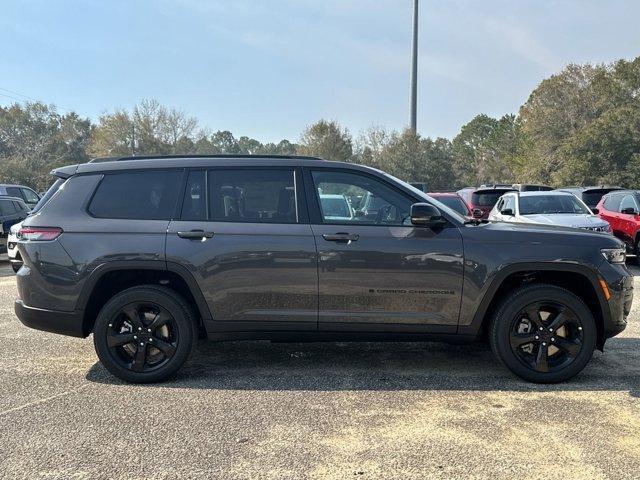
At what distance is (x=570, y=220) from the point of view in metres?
9.91

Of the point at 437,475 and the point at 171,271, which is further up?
the point at 171,271

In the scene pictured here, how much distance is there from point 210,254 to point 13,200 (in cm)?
1092

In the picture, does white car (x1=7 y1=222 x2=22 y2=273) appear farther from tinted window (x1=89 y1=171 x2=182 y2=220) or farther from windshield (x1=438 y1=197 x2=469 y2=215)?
windshield (x1=438 y1=197 x2=469 y2=215)

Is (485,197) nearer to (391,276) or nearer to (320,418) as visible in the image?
(391,276)

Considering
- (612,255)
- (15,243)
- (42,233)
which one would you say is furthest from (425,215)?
(15,243)

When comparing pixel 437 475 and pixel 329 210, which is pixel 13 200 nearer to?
pixel 329 210

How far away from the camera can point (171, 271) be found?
4363mm

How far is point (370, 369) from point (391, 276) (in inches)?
39.4

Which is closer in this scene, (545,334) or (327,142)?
(545,334)

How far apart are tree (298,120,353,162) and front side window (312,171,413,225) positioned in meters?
38.4

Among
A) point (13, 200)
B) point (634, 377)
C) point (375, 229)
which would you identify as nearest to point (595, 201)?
point (634, 377)

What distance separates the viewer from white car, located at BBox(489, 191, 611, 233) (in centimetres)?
998

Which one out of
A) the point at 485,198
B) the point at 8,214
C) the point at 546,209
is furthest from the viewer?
the point at 485,198

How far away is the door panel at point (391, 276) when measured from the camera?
4270 mm
